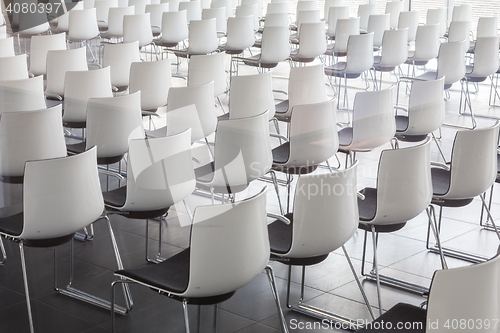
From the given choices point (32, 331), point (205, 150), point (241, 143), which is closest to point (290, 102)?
point (205, 150)

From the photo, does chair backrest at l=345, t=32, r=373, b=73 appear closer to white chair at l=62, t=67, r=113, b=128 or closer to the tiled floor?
the tiled floor

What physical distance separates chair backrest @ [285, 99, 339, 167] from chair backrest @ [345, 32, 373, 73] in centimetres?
322

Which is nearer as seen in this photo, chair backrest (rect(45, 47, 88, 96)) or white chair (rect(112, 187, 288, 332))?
white chair (rect(112, 187, 288, 332))

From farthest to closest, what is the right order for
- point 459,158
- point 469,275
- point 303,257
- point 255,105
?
point 255,105
point 459,158
point 303,257
point 469,275

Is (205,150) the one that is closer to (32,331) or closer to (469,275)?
(32,331)

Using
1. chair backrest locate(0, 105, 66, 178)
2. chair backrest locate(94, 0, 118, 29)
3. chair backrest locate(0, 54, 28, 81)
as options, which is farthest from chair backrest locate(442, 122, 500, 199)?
chair backrest locate(94, 0, 118, 29)

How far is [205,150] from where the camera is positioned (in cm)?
582

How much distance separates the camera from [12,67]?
598cm

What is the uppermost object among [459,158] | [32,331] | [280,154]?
[459,158]

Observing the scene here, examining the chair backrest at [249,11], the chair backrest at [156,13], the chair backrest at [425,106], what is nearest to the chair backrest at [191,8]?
the chair backrest at [156,13]

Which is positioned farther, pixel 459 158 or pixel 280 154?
pixel 280 154

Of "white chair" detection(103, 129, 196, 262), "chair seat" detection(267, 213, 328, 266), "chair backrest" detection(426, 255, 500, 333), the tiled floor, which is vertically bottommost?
the tiled floor

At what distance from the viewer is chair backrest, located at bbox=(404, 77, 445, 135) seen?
18.3 ft

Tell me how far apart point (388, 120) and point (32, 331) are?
3.25 metres
